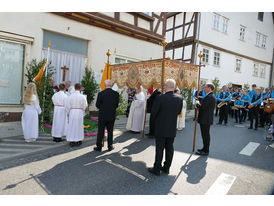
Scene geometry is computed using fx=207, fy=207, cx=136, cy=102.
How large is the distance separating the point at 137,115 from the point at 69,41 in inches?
Result: 200

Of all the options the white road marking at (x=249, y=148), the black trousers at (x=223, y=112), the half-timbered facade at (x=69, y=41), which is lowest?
the white road marking at (x=249, y=148)

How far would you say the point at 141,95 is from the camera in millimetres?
8211

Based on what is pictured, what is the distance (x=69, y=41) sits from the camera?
988 centimetres

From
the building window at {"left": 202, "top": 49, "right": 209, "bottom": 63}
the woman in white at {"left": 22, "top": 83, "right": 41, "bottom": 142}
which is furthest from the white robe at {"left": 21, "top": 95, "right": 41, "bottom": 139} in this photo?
the building window at {"left": 202, "top": 49, "right": 209, "bottom": 63}

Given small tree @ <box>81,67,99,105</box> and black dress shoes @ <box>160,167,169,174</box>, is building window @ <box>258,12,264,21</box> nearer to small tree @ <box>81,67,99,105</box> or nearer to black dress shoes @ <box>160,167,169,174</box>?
small tree @ <box>81,67,99,105</box>

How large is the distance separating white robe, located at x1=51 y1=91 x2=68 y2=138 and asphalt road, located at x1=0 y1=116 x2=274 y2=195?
2.07 ft

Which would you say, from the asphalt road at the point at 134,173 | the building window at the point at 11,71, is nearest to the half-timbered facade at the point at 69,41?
the building window at the point at 11,71

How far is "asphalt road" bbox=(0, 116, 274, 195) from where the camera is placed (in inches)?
138

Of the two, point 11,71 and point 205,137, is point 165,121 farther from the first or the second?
point 11,71

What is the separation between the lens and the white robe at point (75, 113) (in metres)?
5.77

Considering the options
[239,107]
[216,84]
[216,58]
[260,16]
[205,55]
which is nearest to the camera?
[239,107]

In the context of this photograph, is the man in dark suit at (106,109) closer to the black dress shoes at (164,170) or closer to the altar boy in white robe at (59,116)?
the altar boy in white robe at (59,116)

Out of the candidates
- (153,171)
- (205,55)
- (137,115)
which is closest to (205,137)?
(153,171)

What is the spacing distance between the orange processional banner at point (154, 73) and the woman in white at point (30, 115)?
9.68ft
